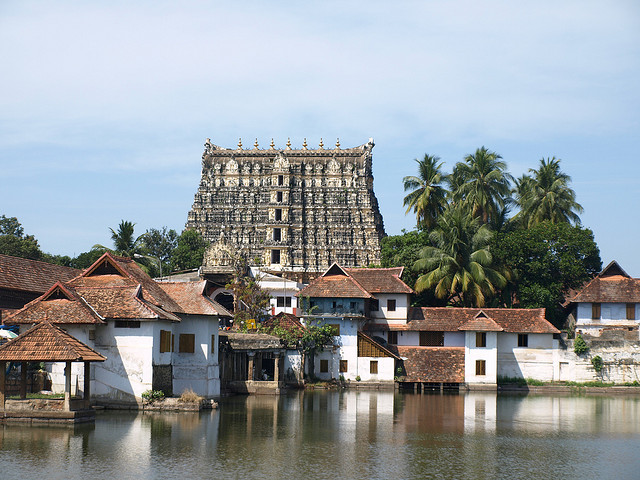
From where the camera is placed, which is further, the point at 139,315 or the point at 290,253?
the point at 290,253

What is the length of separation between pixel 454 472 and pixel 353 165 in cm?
7718

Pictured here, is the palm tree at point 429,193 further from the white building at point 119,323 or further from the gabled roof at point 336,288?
the white building at point 119,323

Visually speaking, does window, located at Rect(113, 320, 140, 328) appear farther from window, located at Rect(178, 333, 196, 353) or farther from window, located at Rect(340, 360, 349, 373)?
window, located at Rect(340, 360, 349, 373)

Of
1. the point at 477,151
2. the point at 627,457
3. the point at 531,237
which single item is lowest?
the point at 627,457

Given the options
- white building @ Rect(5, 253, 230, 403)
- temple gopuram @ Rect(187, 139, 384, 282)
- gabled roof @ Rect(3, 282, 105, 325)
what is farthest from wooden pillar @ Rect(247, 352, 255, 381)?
temple gopuram @ Rect(187, 139, 384, 282)

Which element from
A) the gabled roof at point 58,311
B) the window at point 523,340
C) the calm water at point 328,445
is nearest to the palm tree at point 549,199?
the window at point 523,340

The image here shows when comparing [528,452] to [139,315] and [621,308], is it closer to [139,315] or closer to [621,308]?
[139,315]

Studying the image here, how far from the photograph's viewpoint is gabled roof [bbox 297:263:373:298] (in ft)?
198

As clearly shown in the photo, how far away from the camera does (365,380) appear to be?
60.0 m

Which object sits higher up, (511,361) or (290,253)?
(290,253)

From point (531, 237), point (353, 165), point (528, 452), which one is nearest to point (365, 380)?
point (531, 237)

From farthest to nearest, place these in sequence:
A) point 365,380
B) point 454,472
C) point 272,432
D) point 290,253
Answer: point 290,253 → point 365,380 → point 272,432 → point 454,472

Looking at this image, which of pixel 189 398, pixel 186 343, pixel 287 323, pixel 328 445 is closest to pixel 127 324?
pixel 189 398

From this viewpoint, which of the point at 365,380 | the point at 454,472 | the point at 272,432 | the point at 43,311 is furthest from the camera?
the point at 365,380
